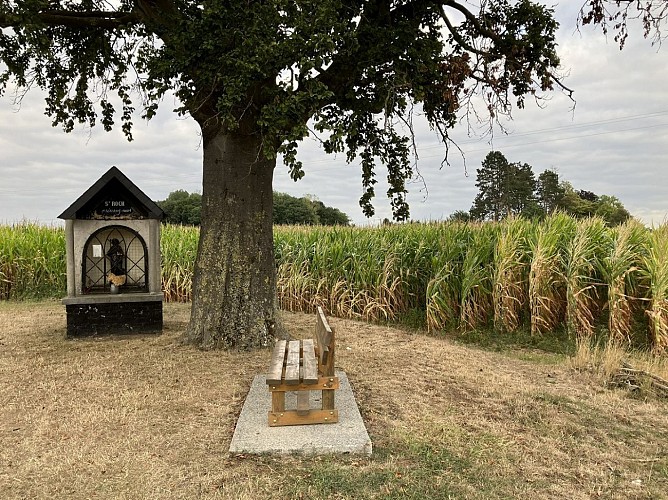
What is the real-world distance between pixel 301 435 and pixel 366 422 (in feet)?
2.43

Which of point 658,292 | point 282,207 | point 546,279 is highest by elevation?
point 282,207

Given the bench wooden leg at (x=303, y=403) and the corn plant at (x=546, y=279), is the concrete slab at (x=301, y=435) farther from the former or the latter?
the corn plant at (x=546, y=279)

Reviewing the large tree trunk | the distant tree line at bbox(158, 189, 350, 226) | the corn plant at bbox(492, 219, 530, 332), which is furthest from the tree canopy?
the distant tree line at bbox(158, 189, 350, 226)

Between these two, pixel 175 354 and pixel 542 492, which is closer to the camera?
pixel 542 492

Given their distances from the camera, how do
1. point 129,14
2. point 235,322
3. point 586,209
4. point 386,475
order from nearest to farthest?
point 386,475 < point 235,322 < point 129,14 < point 586,209

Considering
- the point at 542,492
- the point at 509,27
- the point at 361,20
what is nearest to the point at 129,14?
the point at 361,20

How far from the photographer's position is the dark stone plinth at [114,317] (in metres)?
8.41

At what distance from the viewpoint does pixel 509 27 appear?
27.0 ft

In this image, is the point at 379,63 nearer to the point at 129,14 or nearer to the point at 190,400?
the point at 129,14

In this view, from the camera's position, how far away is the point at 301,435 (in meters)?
4.35

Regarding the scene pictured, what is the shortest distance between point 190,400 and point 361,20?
5236 millimetres

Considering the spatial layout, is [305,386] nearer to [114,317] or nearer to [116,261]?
[114,317]

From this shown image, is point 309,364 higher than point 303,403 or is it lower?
higher

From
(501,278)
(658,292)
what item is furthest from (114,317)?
(658,292)
